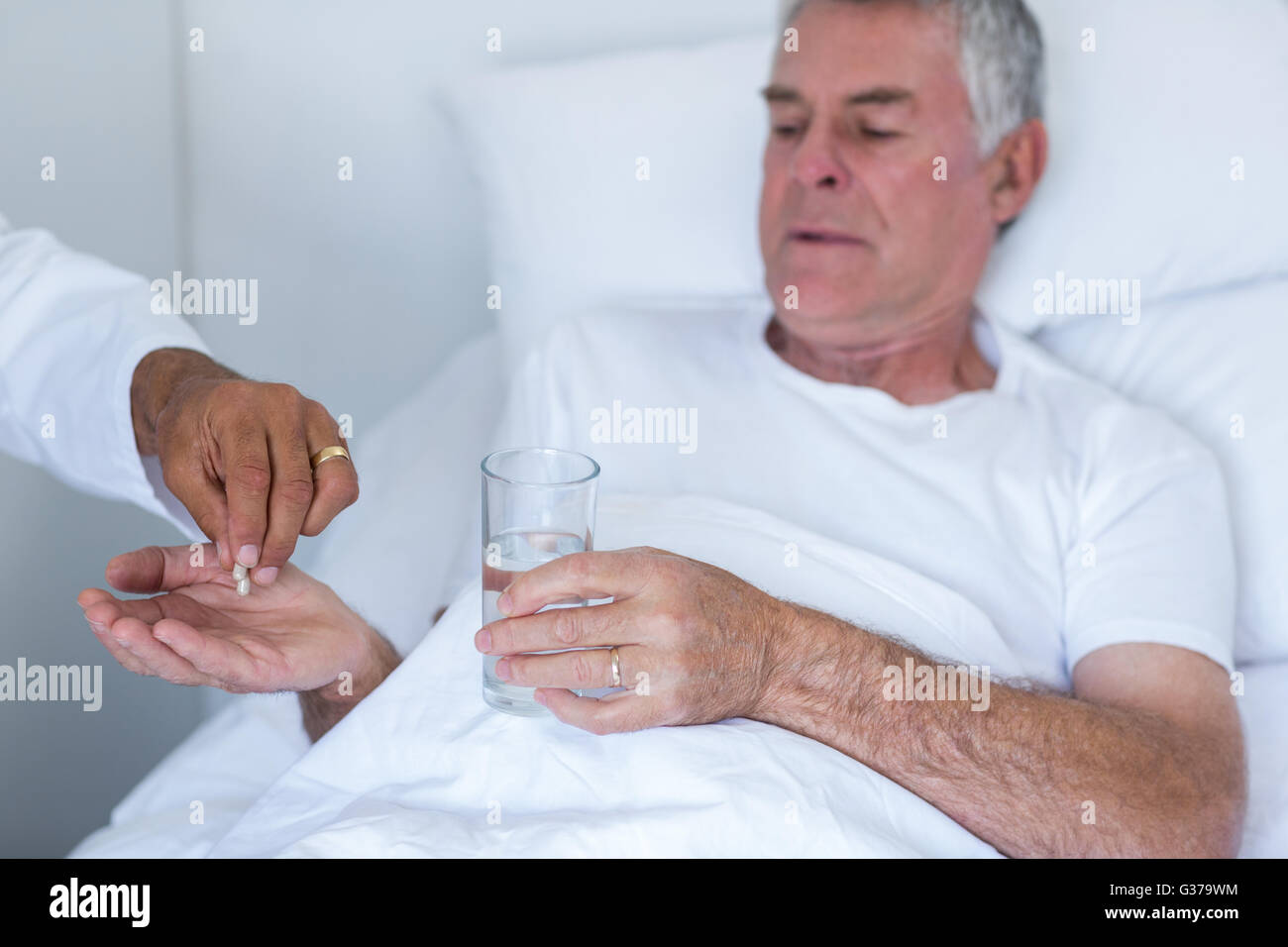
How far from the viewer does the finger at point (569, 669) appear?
0.86 metres

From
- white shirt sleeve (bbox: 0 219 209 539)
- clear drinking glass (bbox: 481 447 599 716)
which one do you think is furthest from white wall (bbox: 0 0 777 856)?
clear drinking glass (bbox: 481 447 599 716)

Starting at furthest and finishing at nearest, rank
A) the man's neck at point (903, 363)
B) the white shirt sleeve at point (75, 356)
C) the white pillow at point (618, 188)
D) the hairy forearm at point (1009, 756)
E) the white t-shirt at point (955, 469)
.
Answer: the white pillow at point (618, 188) < the man's neck at point (903, 363) < the white t-shirt at point (955, 469) < the white shirt sleeve at point (75, 356) < the hairy forearm at point (1009, 756)

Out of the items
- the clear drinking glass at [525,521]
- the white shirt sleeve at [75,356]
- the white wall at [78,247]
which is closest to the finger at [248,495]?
the clear drinking glass at [525,521]

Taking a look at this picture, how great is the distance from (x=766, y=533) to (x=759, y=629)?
18cm

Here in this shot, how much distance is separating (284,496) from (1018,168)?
108 cm

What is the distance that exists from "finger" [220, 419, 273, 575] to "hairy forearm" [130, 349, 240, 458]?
0.63 ft

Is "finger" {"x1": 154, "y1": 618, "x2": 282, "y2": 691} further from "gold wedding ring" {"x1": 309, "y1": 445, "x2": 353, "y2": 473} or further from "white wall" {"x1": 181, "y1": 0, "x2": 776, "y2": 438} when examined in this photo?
"white wall" {"x1": 181, "y1": 0, "x2": 776, "y2": 438}

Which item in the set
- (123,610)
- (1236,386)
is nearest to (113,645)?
(123,610)

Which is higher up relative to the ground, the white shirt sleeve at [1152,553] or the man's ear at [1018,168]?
the man's ear at [1018,168]

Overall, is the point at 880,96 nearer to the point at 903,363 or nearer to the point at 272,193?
the point at 903,363

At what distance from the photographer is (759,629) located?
0.94m

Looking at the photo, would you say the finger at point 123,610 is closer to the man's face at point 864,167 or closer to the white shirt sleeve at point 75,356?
the white shirt sleeve at point 75,356

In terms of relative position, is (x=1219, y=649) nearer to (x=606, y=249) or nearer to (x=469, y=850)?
(x=469, y=850)

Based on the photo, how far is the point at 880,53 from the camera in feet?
4.57
